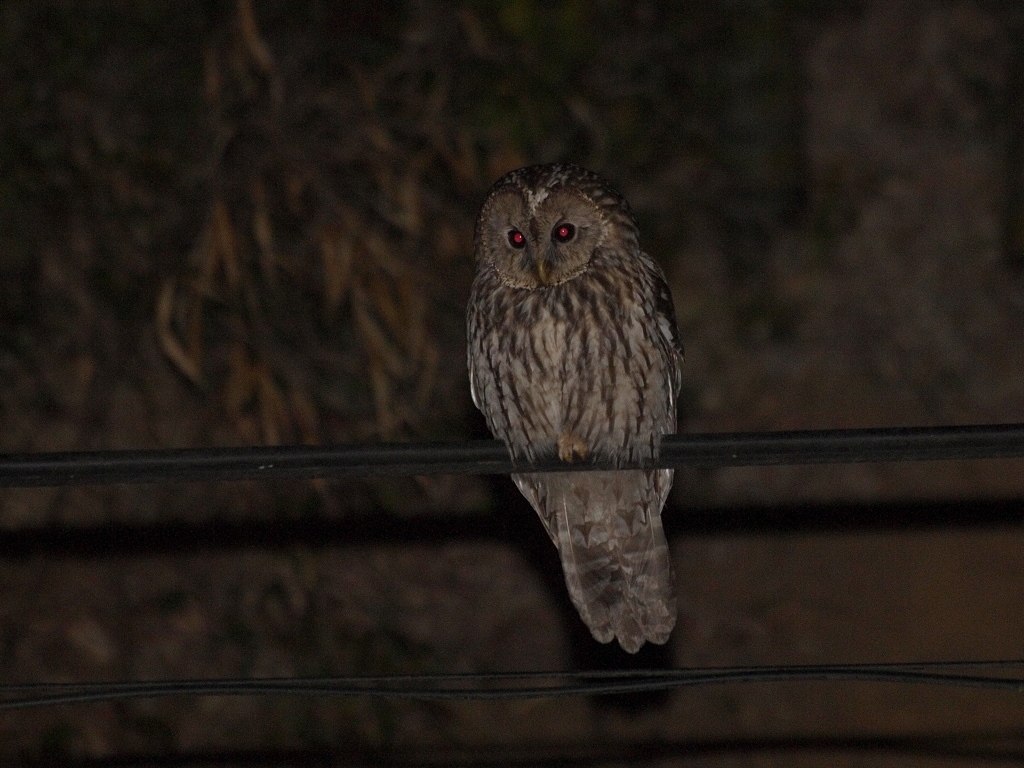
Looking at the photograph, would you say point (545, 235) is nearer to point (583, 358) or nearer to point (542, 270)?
point (542, 270)

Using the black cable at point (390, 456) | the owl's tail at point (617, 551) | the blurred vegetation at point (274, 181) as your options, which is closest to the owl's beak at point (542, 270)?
the owl's tail at point (617, 551)

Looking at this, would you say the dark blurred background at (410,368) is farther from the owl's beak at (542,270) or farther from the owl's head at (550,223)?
the owl's beak at (542,270)

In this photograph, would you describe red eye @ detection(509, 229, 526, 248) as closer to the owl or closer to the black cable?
the owl

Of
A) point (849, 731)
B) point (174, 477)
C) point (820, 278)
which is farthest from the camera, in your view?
point (820, 278)

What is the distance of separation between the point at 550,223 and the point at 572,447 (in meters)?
0.58

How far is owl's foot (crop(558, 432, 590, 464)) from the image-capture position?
3584 mm

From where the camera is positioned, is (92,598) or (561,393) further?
(92,598)

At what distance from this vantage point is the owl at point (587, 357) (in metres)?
3.50

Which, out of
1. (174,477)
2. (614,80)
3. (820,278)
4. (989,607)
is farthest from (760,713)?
(174,477)

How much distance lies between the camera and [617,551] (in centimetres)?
382

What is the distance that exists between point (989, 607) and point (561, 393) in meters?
3.48

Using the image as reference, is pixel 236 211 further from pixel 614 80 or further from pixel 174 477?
pixel 174 477

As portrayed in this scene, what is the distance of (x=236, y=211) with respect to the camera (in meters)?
5.73

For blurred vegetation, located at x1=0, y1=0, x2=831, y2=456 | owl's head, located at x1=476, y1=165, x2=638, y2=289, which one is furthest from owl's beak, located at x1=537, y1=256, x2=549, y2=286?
blurred vegetation, located at x1=0, y1=0, x2=831, y2=456
